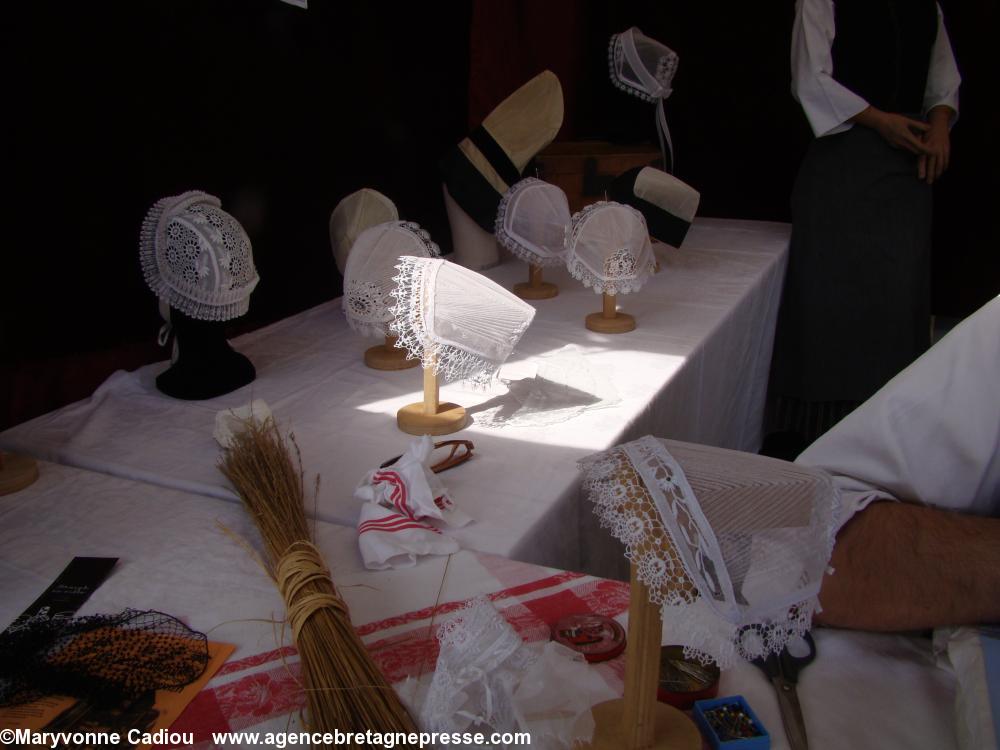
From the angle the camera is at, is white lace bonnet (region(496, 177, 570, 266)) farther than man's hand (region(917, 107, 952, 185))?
No

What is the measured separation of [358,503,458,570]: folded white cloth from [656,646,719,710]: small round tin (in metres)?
0.33

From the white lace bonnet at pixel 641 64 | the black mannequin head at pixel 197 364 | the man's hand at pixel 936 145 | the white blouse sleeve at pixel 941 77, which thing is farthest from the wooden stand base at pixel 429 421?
the white blouse sleeve at pixel 941 77

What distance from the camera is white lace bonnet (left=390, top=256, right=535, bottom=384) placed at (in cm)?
117

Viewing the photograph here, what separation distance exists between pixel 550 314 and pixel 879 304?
49.1 inches

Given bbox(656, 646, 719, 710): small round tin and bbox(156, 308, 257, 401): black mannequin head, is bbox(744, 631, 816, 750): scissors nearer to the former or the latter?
bbox(656, 646, 719, 710): small round tin

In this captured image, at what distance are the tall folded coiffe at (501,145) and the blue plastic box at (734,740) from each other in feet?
5.46

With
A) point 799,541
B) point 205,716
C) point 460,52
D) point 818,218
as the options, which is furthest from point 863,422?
point 460,52

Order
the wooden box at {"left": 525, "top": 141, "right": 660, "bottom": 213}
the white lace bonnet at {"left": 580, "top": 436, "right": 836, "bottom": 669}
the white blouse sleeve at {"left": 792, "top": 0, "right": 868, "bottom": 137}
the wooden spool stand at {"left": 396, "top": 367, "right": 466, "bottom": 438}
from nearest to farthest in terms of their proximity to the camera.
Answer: the white lace bonnet at {"left": 580, "top": 436, "right": 836, "bottom": 669} < the wooden spool stand at {"left": 396, "top": 367, "right": 466, "bottom": 438} < the white blouse sleeve at {"left": 792, "top": 0, "right": 868, "bottom": 137} < the wooden box at {"left": 525, "top": 141, "right": 660, "bottom": 213}

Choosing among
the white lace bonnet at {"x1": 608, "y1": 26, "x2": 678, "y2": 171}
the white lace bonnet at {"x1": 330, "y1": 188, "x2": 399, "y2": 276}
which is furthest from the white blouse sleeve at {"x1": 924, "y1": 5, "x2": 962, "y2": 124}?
the white lace bonnet at {"x1": 330, "y1": 188, "x2": 399, "y2": 276}

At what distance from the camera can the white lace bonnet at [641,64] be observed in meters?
2.45

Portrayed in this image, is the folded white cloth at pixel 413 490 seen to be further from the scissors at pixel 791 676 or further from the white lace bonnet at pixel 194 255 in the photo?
the white lace bonnet at pixel 194 255

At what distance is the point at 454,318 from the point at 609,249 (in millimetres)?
669

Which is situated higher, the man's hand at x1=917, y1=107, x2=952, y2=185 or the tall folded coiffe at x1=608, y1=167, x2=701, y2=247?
the man's hand at x1=917, y1=107, x2=952, y2=185

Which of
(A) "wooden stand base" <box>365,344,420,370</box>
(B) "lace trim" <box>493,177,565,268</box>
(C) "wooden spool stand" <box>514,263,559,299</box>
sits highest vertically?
(B) "lace trim" <box>493,177,565,268</box>
